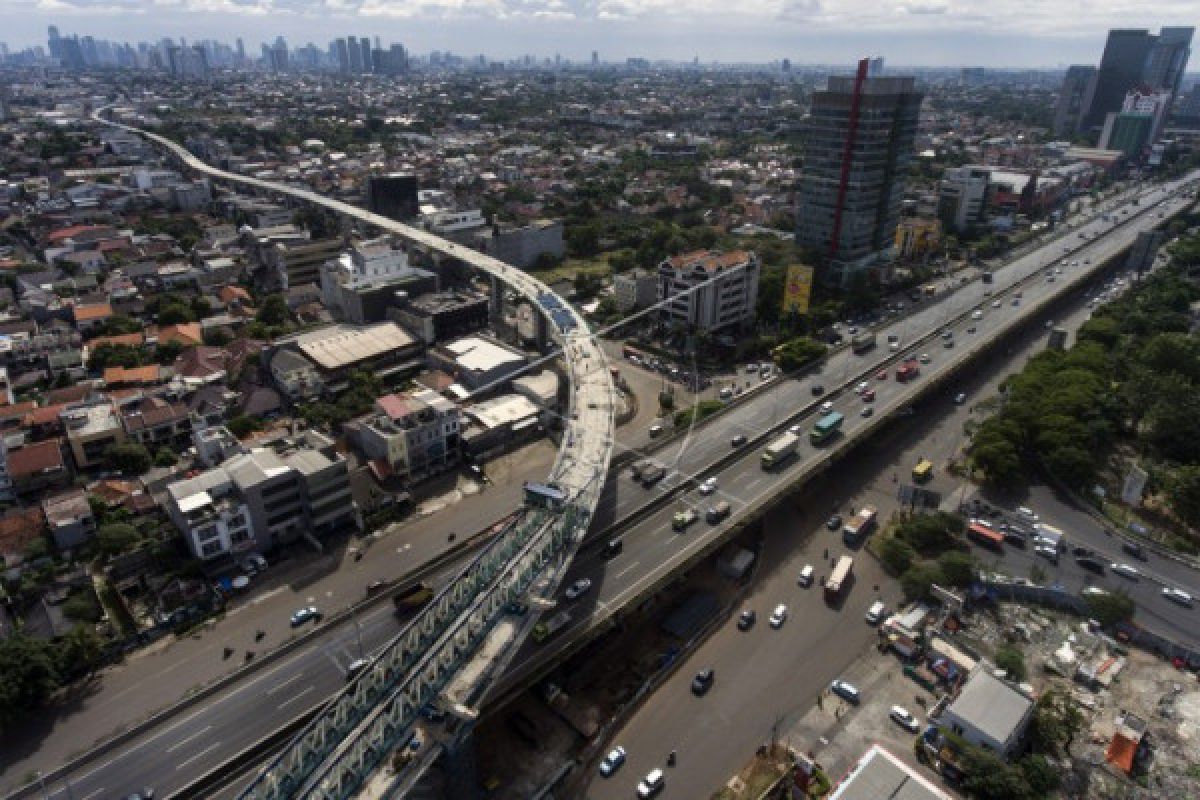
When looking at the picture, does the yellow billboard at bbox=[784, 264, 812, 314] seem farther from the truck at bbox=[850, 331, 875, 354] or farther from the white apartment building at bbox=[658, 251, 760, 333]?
the truck at bbox=[850, 331, 875, 354]

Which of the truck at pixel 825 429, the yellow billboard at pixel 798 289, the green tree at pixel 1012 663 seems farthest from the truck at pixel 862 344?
the green tree at pixel 1012 663

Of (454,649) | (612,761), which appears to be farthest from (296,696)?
(612,761)

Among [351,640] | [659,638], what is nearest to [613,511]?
[659,638]

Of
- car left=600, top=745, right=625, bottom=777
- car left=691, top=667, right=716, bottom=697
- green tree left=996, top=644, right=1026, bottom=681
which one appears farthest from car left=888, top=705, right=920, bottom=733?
car left=600, top=745, right=625, bottom=777

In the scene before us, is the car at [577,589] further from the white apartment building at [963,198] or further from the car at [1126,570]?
the white apartment building at [963,198]

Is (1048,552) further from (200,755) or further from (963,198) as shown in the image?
(963,198)

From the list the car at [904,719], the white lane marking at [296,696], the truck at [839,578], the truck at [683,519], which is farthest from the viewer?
the truck at [683,519]
